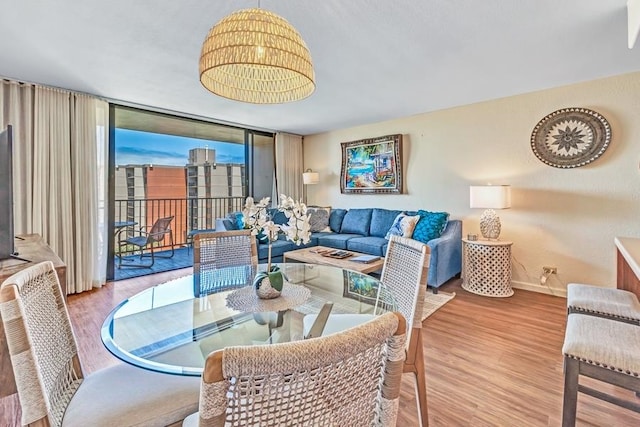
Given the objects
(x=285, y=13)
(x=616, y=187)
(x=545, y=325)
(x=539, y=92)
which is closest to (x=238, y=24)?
(x=285, y=13)

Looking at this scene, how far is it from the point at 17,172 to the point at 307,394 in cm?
400

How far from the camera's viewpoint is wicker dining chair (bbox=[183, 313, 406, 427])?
455 millimetres

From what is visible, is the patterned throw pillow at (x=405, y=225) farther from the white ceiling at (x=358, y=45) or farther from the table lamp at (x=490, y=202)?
the white ceiling at (x=358, y=45)

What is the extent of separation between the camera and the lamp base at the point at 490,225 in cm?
347

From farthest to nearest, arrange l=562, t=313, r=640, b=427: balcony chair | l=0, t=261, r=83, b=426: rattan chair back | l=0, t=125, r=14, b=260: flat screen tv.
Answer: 1. l=0, t=125, r=14, b=260: flat screen tv
2. l=562, t=313, r=640, b=427: balcony chair
3. l=0, t=261, r=83, b=426: rattan chair back

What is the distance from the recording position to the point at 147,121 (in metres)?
4.49

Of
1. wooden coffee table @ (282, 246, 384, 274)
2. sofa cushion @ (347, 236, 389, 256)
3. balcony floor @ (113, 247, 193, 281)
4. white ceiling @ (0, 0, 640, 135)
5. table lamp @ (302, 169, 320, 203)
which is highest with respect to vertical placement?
white ceiling @ (0, 0, 640, 135)

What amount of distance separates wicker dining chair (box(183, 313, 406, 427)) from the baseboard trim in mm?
3682

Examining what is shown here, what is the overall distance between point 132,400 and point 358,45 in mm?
2517

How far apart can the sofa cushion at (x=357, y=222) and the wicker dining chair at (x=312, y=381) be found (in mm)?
4058

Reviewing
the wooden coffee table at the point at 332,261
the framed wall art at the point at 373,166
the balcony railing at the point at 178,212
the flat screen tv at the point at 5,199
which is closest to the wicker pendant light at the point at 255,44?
the flat screen tv at the point at 5,199

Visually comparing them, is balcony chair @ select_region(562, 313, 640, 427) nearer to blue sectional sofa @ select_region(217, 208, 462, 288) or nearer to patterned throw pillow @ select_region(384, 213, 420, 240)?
blue sectional sofa @ select_region(217, 208, 462, 288)

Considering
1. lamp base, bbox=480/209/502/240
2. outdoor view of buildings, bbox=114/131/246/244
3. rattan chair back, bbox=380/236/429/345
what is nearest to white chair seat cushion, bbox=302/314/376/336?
rattan chair back, bbox=380/236/429/345

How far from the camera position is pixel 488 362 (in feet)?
6.64
